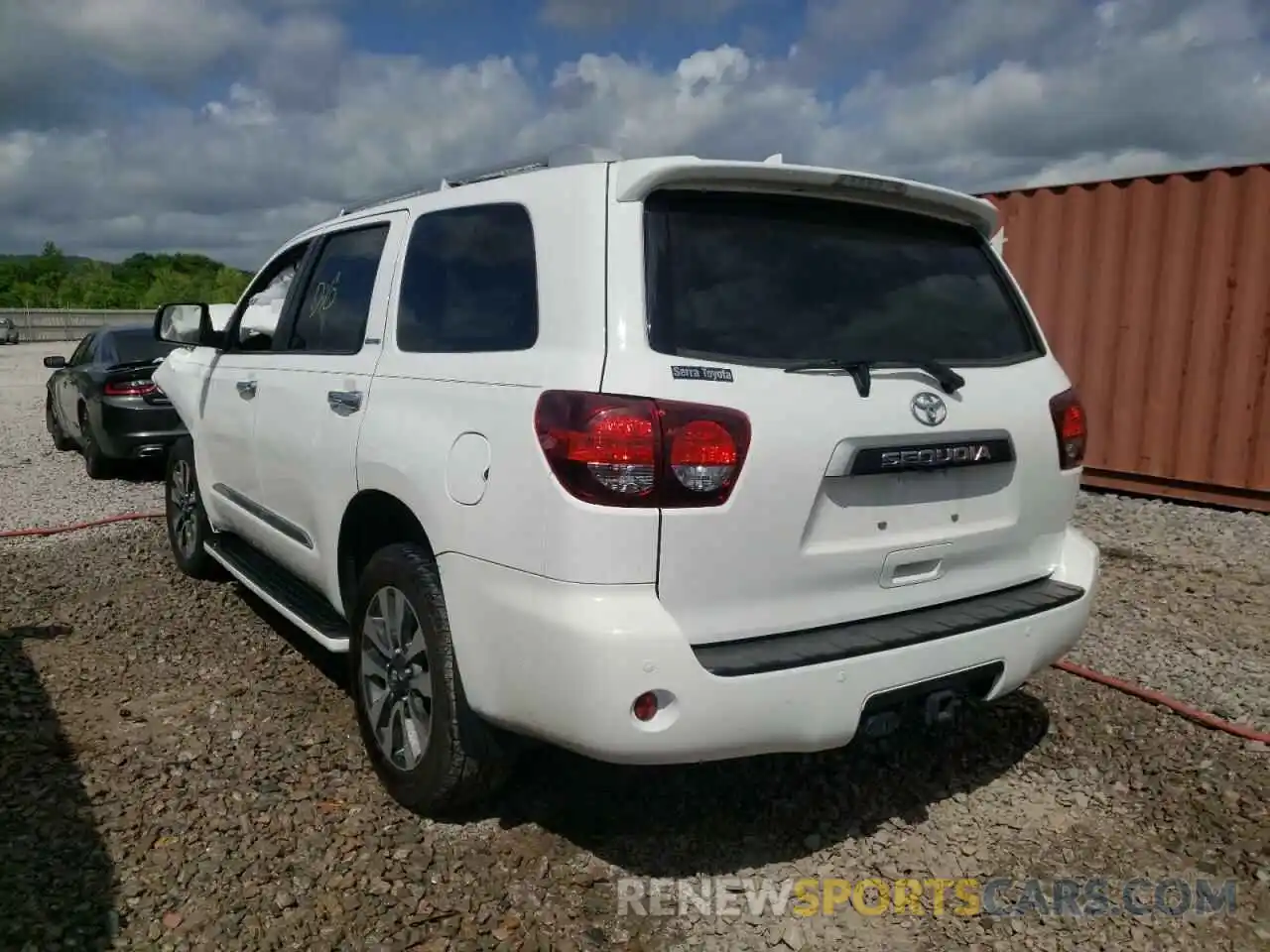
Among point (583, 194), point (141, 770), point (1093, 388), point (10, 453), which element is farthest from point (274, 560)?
point (10, 453)

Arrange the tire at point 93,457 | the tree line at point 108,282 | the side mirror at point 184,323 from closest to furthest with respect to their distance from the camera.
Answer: the side mirror at point 184,323 → the tire at point 93,457 → the tree line at point 108,282

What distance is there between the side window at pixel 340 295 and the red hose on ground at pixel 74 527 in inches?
158

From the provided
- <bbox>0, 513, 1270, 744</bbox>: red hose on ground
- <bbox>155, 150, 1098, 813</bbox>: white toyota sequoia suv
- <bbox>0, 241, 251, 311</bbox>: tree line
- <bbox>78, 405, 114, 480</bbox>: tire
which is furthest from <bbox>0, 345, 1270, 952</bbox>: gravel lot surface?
<bbox>0, 241, 251, 311</bbox>: tree line

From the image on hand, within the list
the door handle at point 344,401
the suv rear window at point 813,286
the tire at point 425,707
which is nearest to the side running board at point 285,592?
the tire at point 425,707

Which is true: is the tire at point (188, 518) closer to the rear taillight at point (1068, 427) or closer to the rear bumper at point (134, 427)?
the rear bumper at point (134, 427)

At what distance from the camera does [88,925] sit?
103 inches

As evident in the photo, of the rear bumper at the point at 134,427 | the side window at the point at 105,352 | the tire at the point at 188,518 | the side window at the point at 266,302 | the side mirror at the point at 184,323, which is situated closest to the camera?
the side window at the point at 266,302

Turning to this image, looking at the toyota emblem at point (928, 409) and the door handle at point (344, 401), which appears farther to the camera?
the door handle at point (344, 401)

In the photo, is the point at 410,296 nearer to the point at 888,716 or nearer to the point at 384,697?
the point at 384,697

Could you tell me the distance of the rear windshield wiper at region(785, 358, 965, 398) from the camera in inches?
101

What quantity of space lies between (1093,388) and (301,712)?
7.17 m

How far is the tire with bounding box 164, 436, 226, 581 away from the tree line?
51.1 meters

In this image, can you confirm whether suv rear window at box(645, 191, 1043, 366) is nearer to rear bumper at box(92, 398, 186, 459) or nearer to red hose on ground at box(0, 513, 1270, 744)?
red hose on ground at box(0, 513, 1270, 744)

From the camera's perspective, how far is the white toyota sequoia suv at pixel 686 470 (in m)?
2.38
